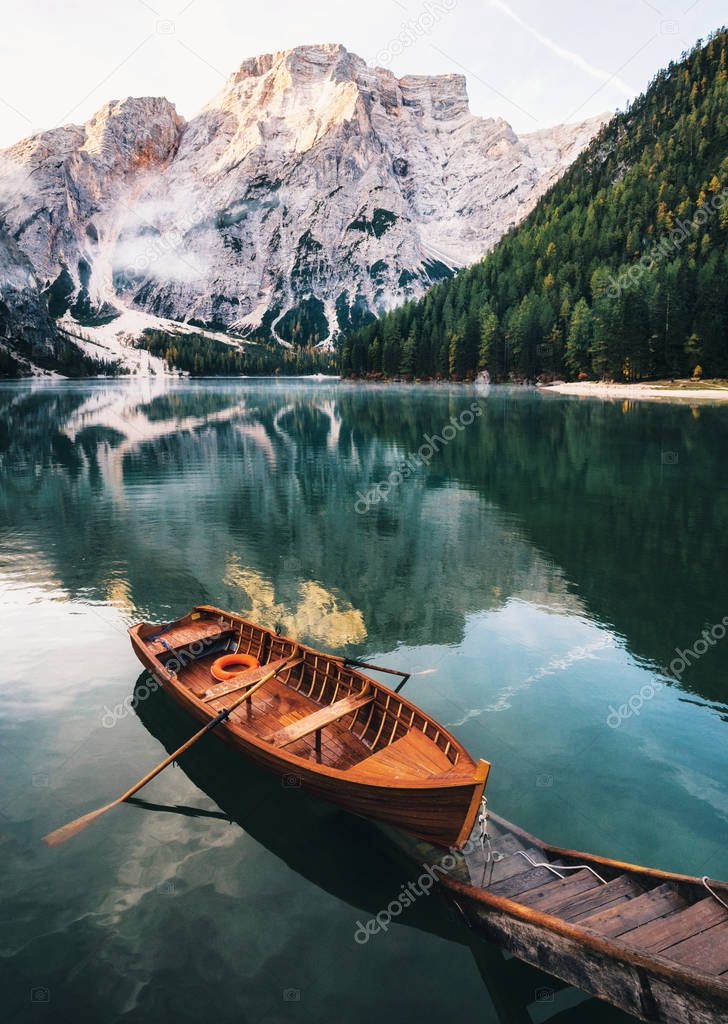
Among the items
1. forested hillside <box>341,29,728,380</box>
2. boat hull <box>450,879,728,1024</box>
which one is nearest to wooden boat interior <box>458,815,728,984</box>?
boat hull <box>450,879,728,1024</box>

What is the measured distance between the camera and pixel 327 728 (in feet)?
41.2

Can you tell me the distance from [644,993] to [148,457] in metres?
54.3

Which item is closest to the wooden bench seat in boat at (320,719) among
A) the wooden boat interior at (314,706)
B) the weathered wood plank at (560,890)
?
the wooden boat interior at (314,706)

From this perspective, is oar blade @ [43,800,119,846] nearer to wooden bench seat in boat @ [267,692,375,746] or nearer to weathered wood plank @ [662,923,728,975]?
wooden bench seat in boat @ [267,692,375,746]

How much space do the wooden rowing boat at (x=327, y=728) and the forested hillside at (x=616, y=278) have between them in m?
119

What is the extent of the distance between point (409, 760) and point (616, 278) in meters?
149

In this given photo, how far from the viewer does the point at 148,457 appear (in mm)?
54375

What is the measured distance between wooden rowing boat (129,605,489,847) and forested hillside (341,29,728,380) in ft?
392

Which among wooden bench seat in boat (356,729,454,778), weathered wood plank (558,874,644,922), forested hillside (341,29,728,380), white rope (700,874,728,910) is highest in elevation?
forested hillside (341,29,728,380)

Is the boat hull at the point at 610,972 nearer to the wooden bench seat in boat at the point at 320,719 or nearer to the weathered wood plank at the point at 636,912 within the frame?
the weathered wood plank at the point at 636,912

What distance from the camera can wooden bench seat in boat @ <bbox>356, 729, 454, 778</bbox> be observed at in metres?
10.1

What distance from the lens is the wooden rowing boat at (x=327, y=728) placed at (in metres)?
9.02

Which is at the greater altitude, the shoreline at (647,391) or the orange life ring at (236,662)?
the shoreline at (647,391)

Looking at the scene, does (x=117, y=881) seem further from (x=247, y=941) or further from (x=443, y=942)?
(x=443, y=942)
